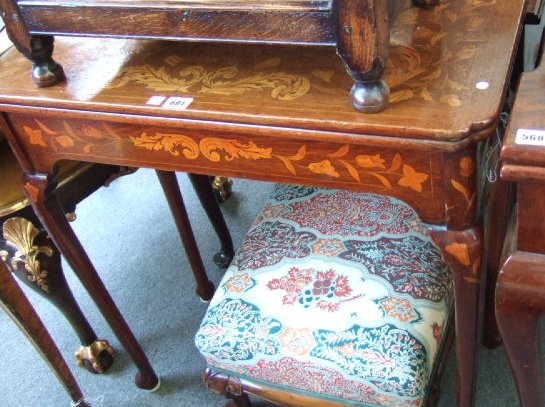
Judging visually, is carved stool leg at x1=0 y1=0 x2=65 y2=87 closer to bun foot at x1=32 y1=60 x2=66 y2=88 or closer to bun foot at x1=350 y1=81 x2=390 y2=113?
bun foot at x1=32 y1=60 x2=66 y2=88

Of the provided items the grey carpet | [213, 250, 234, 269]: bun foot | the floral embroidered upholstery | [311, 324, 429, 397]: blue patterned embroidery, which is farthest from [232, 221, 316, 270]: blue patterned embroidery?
[213, 250, 234, 269]: bun foot

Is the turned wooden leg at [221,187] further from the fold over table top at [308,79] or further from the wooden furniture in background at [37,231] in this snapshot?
the fold over table top at [308,79]

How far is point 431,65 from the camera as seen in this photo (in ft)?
2.26

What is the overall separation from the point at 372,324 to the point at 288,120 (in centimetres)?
31

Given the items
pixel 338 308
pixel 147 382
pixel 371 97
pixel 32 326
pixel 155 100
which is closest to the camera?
pixel 371 97

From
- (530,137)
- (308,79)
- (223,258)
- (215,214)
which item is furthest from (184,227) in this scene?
(530,137)

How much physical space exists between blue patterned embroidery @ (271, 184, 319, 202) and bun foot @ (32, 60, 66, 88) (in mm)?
402

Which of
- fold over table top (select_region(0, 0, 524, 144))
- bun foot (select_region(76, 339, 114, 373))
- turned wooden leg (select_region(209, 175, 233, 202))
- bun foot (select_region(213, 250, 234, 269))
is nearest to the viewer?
fold over table top (select_region(0, 0, 524, 144))

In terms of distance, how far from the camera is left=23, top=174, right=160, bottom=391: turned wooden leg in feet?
2.96

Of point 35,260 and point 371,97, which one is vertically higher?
point 371,97

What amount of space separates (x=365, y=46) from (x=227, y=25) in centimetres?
16

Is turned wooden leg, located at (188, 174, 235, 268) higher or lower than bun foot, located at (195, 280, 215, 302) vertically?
higher

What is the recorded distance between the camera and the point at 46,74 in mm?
792

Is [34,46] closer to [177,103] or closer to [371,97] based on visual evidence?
[177,103]
